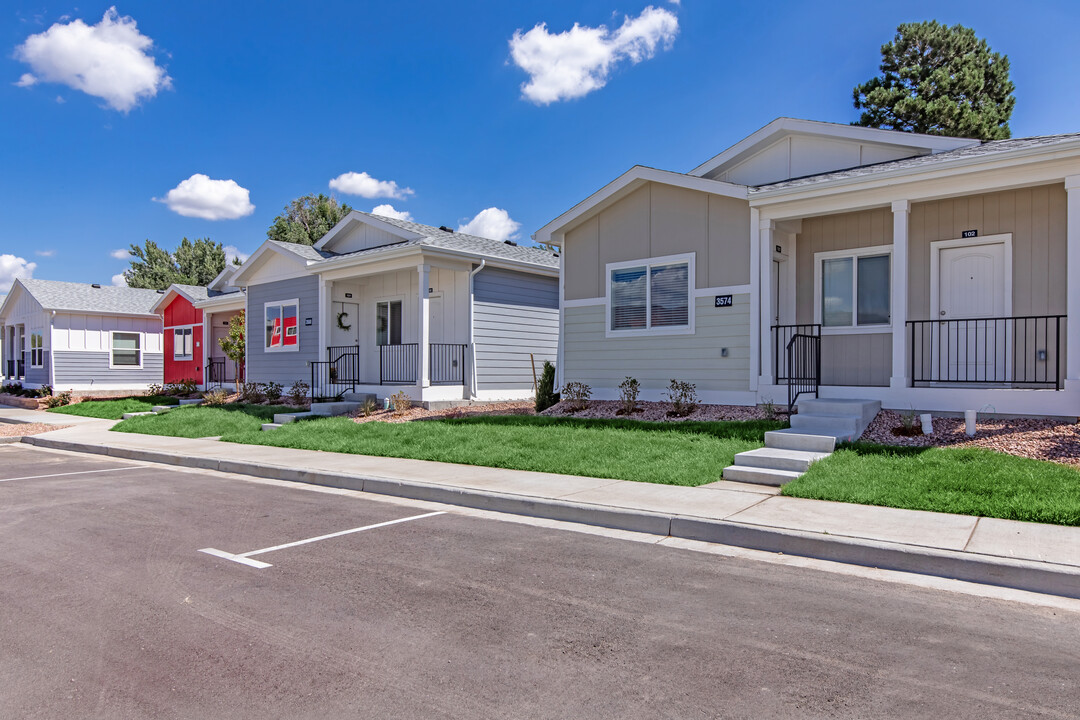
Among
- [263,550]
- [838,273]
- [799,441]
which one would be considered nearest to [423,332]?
[838,273]

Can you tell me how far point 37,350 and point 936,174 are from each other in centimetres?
3273

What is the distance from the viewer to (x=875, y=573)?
5.35 meters

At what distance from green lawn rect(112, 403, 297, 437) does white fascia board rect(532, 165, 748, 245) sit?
7.64 metres

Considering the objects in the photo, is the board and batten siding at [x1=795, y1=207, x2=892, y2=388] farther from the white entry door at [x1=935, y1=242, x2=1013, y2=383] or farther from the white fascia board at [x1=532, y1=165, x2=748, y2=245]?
the white fascia board at [x1=532, y1=165, x2=748, y2=245]

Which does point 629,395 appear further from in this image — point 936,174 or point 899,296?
point 936,174

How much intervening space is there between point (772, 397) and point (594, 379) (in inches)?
148

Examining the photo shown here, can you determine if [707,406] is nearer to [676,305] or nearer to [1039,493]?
[676,305]

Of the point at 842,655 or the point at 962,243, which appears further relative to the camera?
the point at 962,243

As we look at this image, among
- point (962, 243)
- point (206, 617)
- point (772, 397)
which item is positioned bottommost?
point (206, 617)

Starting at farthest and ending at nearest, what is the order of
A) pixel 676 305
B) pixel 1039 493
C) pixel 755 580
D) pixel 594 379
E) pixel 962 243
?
pixel 594 379 < pixel 676 305 < pixel 962 243 < pixel 1039 493 < pixel 755 580

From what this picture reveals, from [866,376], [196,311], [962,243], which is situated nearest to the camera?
[962,243]

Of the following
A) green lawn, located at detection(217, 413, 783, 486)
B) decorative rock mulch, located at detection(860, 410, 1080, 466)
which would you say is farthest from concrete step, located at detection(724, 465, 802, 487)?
decorative rock mulch, located at detection(860, 410, 1080, 466)

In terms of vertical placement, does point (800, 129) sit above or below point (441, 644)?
above

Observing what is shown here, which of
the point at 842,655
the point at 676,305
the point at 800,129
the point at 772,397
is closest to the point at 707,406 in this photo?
the point at 772,397
